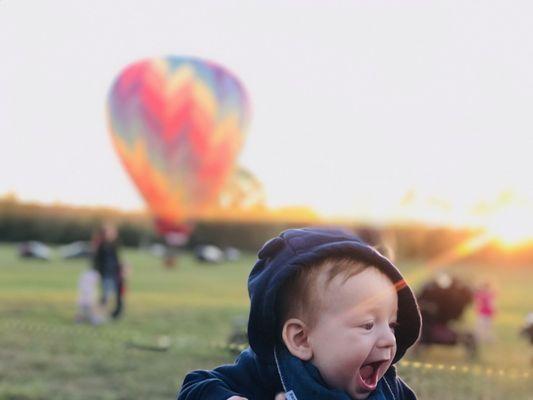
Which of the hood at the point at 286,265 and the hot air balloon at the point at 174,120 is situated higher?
the hood at the point at 286,265

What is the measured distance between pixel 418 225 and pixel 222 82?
1727cm

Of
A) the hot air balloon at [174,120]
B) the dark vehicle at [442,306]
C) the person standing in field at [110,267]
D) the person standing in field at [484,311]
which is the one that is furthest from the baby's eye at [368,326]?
the hot air balloon at [174,120]

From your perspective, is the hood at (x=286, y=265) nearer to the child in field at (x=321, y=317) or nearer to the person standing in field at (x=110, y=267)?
the child in field at (x=321, y=317)

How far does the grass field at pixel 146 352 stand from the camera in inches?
215

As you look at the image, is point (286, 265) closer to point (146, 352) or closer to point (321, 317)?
point (321, 317)

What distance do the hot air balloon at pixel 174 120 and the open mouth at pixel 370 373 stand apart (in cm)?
2842

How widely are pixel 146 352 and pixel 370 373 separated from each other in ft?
21.7

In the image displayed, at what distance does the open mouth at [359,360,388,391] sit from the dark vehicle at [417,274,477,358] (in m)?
7.75

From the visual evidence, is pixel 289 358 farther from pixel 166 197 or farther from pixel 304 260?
pixel 166 197

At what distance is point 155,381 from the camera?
6.79 m

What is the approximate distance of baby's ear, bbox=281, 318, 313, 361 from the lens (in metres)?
2.00

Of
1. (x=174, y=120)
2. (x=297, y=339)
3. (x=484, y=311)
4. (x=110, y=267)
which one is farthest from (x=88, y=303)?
(x=174, y=120)

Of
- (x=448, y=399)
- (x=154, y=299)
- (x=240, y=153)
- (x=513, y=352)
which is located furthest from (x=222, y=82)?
(x=448, y=399)

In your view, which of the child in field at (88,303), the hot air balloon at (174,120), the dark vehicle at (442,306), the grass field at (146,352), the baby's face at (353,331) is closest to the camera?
the baby's face at (353,331)
